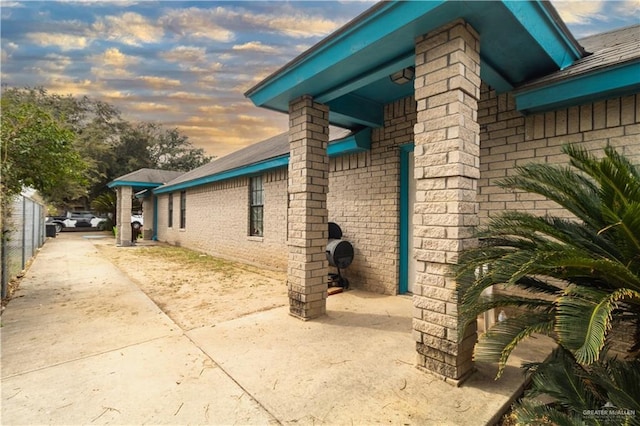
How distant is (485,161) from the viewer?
13.3 ft

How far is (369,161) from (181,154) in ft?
121

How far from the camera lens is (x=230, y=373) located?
2711 millimetres

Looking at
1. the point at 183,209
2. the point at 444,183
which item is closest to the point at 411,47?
the point at 444,183

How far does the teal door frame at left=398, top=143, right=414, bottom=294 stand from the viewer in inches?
209

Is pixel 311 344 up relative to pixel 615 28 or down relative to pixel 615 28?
down

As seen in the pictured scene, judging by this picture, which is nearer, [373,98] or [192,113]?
[373,98]

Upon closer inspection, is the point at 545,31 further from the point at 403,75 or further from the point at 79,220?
the point at 79,220

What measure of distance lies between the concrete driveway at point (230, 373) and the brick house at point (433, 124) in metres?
0.39

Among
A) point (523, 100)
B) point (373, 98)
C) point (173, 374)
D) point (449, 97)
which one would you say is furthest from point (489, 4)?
point (173, 374)

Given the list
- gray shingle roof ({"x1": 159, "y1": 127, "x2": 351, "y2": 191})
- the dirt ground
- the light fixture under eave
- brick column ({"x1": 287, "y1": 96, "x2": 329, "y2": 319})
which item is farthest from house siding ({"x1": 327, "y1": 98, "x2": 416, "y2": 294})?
the dirt ground

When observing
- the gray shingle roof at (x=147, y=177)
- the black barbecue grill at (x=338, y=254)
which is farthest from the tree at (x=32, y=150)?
the gray shingle roof at (x=147, y=177)

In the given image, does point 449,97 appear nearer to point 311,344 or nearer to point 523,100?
point 523,100

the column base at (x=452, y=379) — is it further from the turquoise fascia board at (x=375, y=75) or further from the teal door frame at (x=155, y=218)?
the teal door frame at (x=155, y=218)

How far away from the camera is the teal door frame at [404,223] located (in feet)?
17.4
